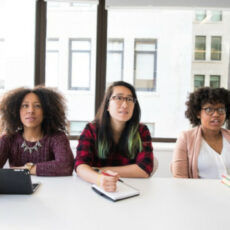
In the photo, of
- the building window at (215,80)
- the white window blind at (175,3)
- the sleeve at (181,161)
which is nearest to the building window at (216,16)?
the white window blind at (175,3)

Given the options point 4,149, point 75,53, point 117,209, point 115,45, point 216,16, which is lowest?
point 117,209

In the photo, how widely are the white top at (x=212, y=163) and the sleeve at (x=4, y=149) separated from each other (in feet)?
4.48

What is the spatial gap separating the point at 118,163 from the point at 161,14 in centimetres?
222

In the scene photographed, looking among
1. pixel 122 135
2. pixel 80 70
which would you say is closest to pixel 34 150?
pixel 122 135

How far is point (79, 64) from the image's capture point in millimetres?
3133

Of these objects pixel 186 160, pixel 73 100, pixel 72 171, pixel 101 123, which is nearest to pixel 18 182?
pixel 72 171

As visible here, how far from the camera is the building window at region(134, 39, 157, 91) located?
3031mm

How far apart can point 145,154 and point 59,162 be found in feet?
1.84

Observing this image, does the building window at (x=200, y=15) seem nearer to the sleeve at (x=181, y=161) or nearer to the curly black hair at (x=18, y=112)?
the sleeve at (x=181, y=161)

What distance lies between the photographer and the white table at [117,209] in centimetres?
81

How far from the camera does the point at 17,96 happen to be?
1.63 meters

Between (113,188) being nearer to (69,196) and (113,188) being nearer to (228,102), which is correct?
(69,196)

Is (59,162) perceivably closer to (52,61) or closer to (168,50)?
(52,61)

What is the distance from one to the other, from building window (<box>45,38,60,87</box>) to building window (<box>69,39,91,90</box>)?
0.19m
